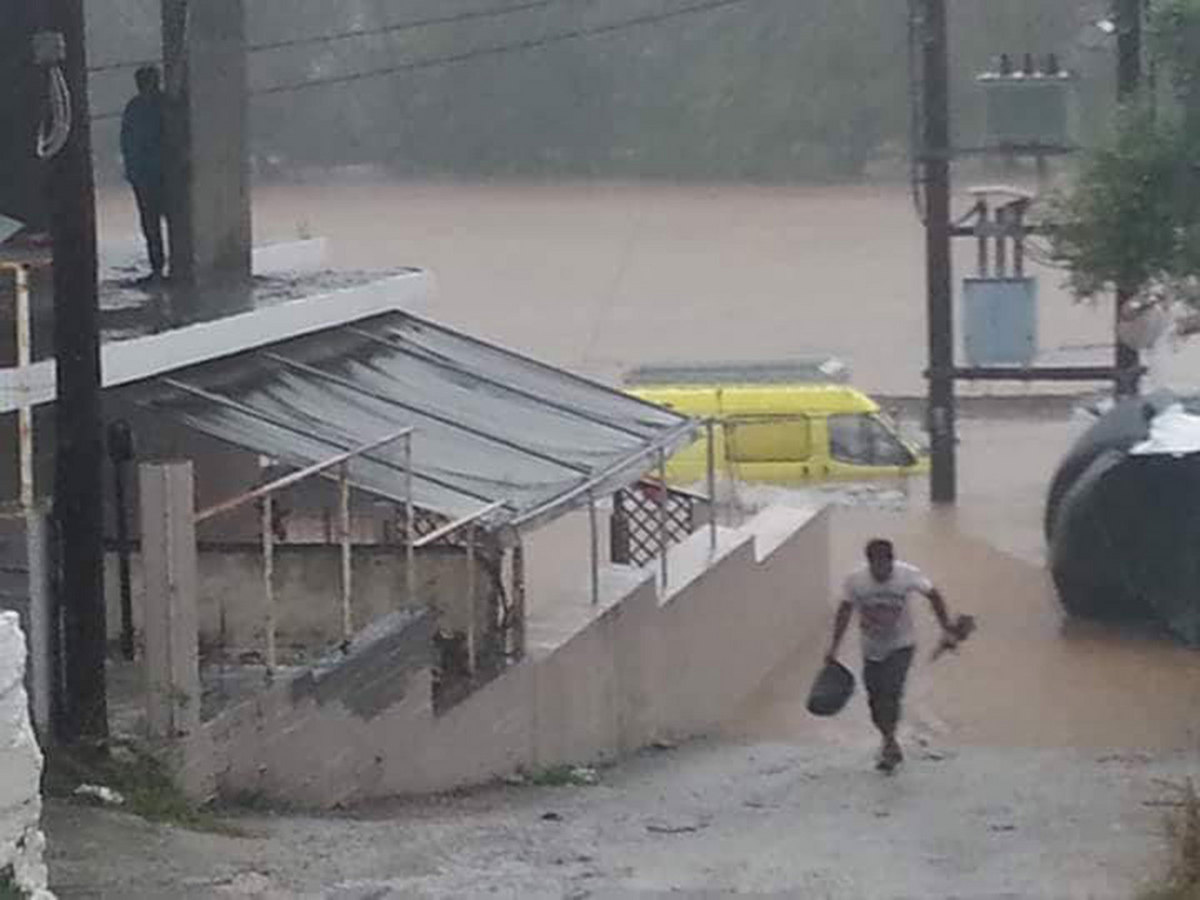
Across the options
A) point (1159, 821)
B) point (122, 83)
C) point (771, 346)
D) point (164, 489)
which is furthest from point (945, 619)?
point (122, 83)

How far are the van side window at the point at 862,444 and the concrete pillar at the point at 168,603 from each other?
21.4 m

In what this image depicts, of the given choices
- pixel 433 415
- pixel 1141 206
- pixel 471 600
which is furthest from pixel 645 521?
pixel 471 600

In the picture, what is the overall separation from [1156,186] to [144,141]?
607 cm

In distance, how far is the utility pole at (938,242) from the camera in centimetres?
2753

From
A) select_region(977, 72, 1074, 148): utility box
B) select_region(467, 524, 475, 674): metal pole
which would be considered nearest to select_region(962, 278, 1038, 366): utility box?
select_region(977, 72, 1074, 148): utility box

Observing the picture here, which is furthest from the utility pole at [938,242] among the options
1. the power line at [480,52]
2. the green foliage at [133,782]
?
the green foliage at [133,782]

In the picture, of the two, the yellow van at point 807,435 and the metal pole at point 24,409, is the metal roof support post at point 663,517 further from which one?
the yellow van at point 807,435

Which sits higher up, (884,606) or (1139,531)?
(884,606)

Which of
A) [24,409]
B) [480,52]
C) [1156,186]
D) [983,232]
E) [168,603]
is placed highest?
[480,52]

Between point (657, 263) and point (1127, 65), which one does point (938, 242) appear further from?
point (657, 263)

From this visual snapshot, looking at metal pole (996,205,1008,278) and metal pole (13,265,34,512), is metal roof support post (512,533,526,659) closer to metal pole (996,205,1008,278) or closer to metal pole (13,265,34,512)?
metal pole (13,265,34,512)

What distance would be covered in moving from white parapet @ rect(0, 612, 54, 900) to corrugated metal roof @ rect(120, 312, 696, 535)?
6.04m

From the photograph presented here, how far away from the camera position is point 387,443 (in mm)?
14391

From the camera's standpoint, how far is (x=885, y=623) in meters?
14.4
